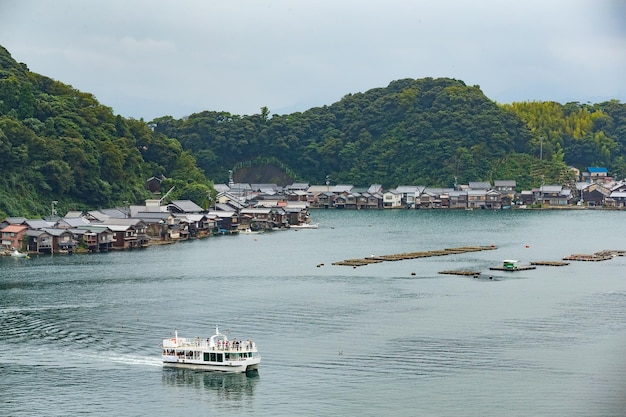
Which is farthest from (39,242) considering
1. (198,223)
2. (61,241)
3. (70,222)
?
(198,223)

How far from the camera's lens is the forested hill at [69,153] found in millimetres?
36312

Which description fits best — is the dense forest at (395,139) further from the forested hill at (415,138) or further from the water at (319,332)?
the water at (319,332)

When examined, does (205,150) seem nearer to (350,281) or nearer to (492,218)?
(492,218)

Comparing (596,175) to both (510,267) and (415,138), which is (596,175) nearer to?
(415,138)

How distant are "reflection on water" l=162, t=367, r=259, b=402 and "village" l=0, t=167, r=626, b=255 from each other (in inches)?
632

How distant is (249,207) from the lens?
44.6 m

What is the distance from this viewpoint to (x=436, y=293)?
22.7 metres

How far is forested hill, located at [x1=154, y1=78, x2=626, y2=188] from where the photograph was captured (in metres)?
58.1

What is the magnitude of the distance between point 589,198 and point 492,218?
34.8 feet

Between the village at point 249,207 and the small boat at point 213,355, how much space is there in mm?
15599

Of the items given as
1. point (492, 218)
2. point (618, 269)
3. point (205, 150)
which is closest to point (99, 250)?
point (618, 269)

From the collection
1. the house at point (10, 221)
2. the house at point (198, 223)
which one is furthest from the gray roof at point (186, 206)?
the house at point (10, 221)

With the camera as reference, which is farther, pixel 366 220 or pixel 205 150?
pixel 205 150

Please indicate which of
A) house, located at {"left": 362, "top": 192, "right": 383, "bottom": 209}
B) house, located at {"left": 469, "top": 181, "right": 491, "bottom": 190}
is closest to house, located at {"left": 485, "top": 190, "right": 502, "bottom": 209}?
house, located at {"left": 469, "top": 181, "right": 491, "bottom": 190}
